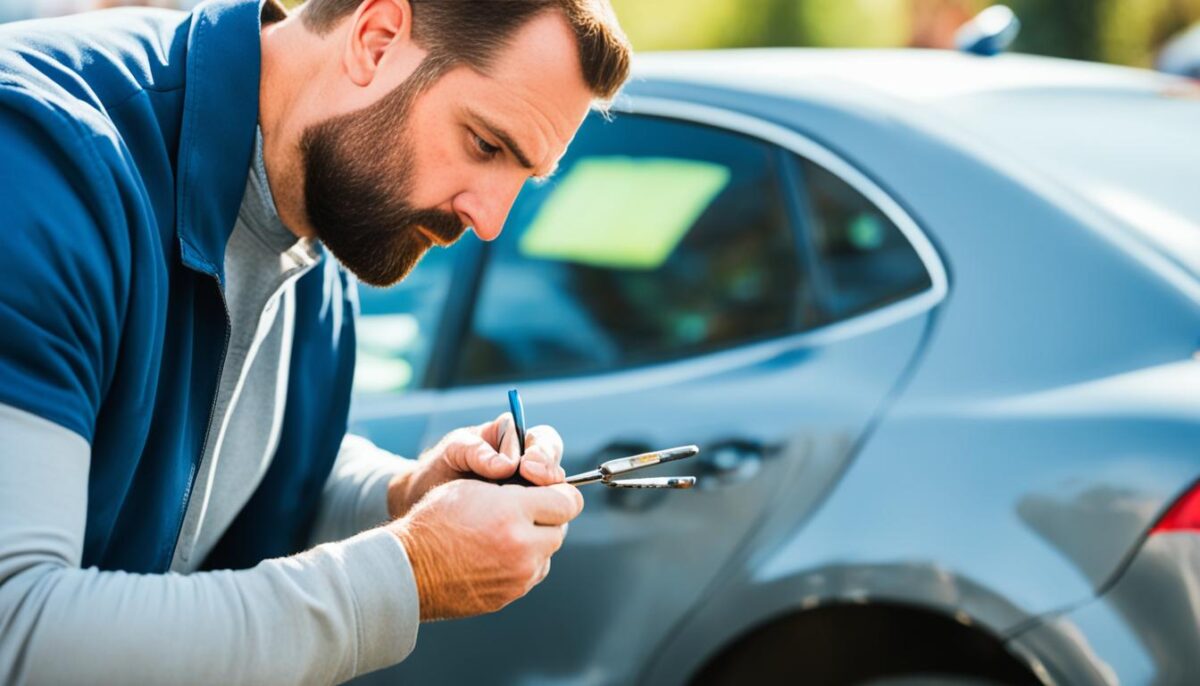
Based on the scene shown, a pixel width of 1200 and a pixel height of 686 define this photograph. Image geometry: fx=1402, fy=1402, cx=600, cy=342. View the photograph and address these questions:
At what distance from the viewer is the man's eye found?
1.76 m

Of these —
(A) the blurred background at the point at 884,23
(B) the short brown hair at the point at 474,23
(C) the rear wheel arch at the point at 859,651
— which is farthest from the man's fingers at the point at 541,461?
(A) the blurred background at the point at 884,23

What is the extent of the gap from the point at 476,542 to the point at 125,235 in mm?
479

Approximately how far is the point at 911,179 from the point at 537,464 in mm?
977

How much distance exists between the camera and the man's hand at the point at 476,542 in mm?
1497

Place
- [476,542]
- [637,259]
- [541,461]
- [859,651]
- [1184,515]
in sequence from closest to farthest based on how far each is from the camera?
1. [476,542]
2. [541,461]
3. [1184,515]
4. [859,651]
5. [637,259]

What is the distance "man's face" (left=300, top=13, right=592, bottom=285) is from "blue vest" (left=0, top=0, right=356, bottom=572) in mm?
143

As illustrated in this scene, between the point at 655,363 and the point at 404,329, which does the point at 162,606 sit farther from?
the point at 404,329

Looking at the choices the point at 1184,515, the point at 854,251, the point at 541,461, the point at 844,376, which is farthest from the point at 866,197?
the point at 541,461

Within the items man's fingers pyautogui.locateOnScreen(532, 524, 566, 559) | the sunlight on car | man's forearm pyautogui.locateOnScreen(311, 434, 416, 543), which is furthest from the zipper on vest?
the sunlight on car

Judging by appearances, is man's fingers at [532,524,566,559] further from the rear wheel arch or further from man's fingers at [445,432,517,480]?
the rear wheel arch

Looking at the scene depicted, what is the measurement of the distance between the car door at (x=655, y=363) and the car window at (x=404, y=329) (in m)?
0.08

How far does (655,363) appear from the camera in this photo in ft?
8.02

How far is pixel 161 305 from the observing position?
4.82 ft

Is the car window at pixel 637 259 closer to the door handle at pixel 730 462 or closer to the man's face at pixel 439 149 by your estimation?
the door handle at pixel 730 462
